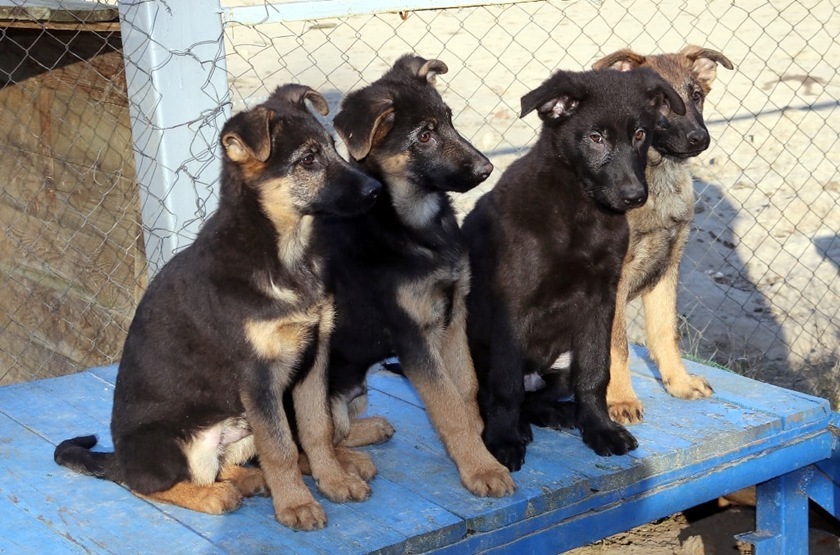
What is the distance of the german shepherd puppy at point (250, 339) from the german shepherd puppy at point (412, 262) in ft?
0.71

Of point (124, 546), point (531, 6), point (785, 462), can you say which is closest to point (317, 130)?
point (124, 546)

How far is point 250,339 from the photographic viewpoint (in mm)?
3719

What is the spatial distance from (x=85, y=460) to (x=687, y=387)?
275cm

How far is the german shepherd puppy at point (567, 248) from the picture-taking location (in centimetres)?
425

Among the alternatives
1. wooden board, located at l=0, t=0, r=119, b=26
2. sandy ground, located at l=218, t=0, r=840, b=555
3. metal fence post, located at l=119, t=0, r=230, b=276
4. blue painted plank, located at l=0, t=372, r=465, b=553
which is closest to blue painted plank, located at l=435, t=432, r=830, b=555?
blue painted plank, located at l=0, t=372, r=465, b=553

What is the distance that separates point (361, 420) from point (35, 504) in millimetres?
1367

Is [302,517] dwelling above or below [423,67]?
below

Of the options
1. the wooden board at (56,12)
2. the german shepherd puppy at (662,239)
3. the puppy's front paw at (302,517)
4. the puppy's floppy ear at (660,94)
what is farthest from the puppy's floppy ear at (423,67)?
the wooden board at (56,12)

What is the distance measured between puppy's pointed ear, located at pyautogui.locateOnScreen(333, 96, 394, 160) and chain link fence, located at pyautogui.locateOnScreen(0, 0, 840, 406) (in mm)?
1585

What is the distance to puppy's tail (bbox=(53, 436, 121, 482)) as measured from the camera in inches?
165

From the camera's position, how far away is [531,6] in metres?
13.1

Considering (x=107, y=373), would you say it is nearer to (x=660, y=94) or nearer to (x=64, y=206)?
(x=64, y=206)

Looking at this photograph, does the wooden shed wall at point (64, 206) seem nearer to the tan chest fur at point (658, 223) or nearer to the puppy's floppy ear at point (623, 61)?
the puppy's floppy ear at point (623, 61)

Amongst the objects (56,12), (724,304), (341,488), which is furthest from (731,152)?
(341,488)
